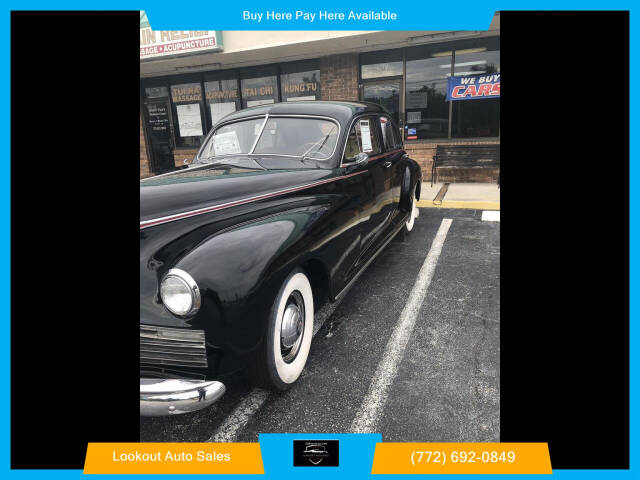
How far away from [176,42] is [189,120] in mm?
3009

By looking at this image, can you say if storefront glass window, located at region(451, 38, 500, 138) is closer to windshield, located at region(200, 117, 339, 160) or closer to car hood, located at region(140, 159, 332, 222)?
windshield, located at region(200, 117, 339, 160)

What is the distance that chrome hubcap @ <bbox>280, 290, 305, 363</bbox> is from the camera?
2100 mm

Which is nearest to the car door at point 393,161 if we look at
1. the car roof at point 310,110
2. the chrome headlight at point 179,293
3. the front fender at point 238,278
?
the car roof at point 310,110

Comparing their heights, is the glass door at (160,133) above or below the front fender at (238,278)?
above

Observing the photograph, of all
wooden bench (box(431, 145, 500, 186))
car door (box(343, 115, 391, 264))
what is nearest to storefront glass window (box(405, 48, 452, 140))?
wooden bench (box(431, 145, 500, 186))

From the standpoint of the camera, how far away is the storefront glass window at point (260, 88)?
9.38 m

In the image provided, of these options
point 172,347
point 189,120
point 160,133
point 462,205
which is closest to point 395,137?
point 462,205

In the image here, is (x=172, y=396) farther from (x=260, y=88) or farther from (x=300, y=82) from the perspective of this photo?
(x=260, y=88)

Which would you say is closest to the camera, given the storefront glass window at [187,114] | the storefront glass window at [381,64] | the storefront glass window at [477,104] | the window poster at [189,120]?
the storefront glass window at [477,104]

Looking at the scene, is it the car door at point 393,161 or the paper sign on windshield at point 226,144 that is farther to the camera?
the car door at point 393,161

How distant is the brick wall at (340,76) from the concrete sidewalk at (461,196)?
9.55ft

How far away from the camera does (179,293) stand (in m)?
1.60

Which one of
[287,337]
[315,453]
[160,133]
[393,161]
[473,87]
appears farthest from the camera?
[160,133]

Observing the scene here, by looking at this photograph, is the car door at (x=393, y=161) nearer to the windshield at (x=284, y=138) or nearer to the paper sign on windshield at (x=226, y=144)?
the windshield at (x=284, y=138)
